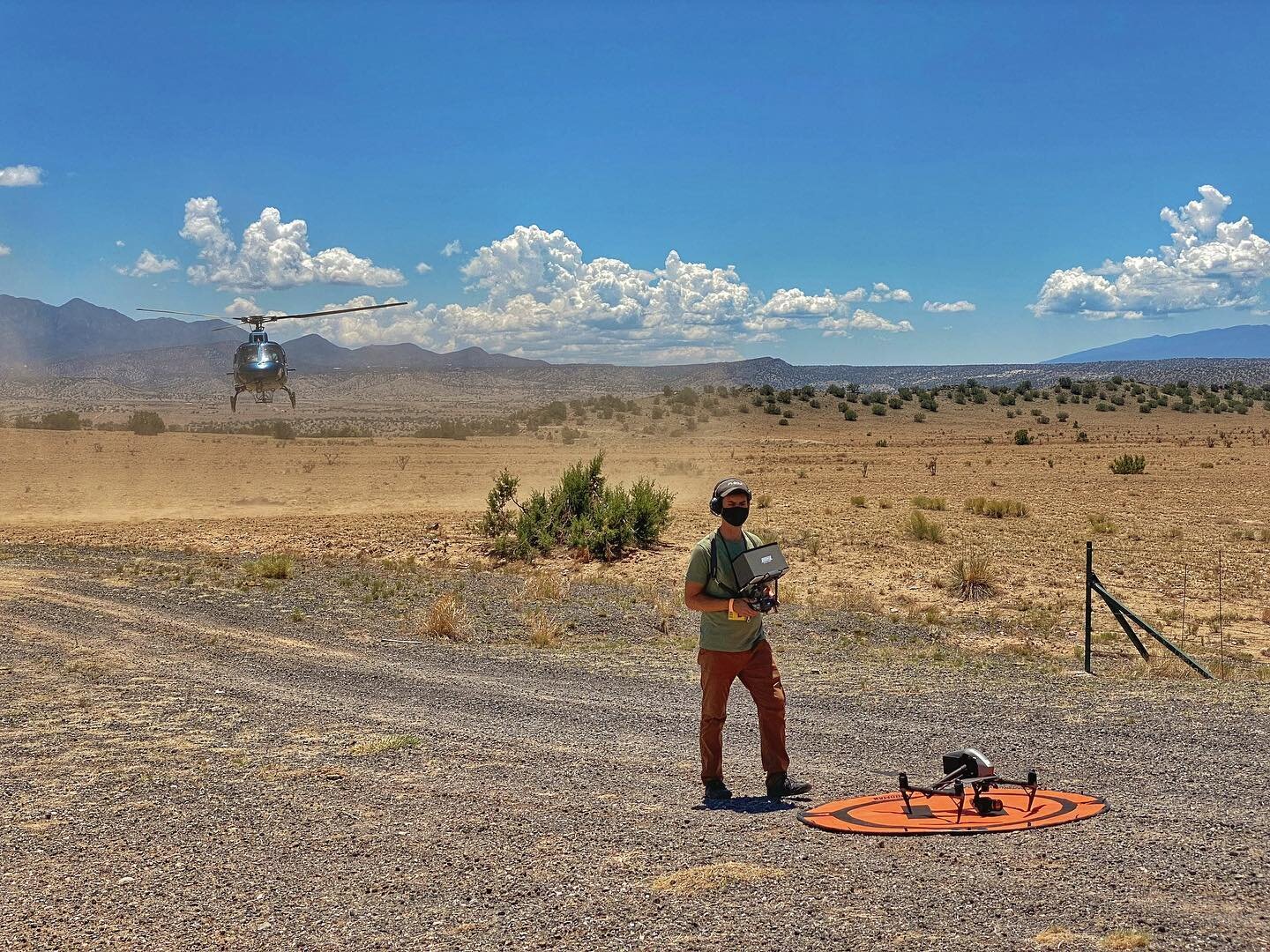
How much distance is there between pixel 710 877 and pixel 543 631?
9.76 m

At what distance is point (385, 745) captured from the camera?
943 cm

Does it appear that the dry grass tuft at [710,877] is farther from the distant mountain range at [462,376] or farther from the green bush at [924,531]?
the distant mountain range at [462,376]

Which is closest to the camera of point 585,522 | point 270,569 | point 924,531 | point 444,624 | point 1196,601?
point 444,624

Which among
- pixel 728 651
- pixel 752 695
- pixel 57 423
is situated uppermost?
pixel 57 423

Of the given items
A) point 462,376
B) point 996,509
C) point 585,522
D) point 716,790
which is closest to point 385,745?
point 716,790

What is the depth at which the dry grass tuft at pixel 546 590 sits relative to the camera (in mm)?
19281

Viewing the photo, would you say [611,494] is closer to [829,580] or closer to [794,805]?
[829,580]

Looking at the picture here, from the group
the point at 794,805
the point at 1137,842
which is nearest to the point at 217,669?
the point at 794,805

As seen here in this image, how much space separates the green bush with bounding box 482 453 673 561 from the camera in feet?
85.1

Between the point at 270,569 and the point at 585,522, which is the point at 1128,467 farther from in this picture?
the point at 270,569

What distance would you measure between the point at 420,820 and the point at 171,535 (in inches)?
982

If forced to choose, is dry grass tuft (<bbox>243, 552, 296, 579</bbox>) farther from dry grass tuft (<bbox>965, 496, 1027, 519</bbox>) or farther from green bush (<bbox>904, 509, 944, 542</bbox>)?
dry grass tuft (<bbox>965, 496, 1027, 519</bbox>)

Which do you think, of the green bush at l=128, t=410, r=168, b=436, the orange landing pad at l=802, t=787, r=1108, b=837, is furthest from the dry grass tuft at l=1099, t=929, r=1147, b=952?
the green bush at l=128, t=410, r=168, b=436

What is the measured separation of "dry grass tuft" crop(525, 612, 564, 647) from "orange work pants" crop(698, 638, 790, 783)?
7921 mm
